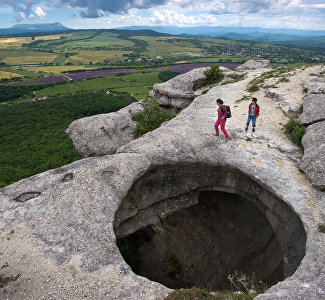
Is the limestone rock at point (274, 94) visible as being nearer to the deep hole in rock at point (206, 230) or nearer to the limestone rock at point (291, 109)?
the limestone rock at point (291, 109)

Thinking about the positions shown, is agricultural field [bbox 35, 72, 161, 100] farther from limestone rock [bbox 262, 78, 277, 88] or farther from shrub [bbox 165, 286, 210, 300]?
shrub [bbox 165, 286, 210, 300]

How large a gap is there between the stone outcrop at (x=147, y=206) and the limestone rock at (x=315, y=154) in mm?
456

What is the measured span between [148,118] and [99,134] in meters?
5.63

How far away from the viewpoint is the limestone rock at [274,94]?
18.8m

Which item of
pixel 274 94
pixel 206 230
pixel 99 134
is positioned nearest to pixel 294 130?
pixel 274 94

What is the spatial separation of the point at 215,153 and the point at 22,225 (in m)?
9.59

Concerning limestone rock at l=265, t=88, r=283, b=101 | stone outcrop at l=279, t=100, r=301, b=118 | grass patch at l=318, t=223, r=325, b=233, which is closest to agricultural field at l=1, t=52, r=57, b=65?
limestone rock at l=265, t=88, r=283, b=101

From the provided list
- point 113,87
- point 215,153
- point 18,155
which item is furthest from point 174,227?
point 113,87

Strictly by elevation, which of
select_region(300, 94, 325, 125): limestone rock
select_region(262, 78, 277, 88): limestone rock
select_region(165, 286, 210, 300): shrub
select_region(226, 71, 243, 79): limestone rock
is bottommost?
select_region(165, 286, 210, 300): shrub

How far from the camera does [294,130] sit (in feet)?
46.5

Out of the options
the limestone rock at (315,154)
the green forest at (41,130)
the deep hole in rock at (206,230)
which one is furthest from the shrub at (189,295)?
the green forest at (41,130)

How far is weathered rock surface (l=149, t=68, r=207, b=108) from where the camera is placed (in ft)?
88.0

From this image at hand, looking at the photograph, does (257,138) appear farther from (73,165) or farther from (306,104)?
(73,165)

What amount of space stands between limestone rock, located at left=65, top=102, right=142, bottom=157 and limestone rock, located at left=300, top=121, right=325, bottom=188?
1446 centimetres
